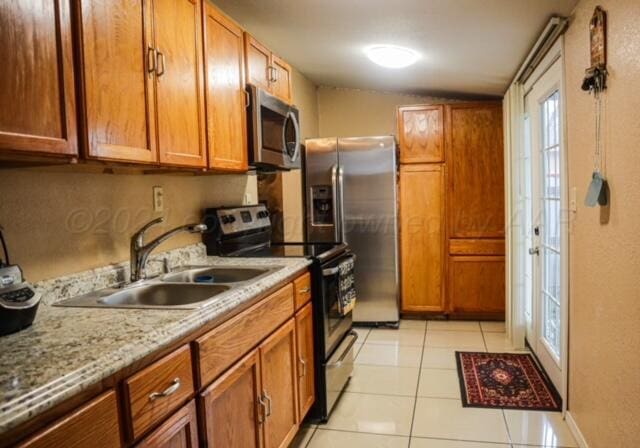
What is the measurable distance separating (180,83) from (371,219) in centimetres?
251

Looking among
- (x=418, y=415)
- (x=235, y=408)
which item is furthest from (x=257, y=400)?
(x=418, y=415)

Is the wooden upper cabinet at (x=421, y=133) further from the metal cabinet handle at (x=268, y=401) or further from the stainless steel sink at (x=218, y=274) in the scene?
the metal cabinet handle at (x=268, y=401)

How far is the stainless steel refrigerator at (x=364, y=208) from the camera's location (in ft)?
13.0

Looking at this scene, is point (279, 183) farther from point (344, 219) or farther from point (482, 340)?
point (482, 340)

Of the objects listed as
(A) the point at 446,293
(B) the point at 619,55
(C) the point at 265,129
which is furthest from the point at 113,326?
(A) the point at 446,293

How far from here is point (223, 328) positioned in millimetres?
1436

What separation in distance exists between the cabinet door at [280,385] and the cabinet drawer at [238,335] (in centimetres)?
7

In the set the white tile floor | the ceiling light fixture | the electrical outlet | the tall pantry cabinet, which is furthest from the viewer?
the tall pantry cabinet

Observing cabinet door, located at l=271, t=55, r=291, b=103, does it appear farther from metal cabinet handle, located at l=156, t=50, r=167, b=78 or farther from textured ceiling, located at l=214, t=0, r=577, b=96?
metal cabinet handle, located at l=156, t=50, r=167, b=78

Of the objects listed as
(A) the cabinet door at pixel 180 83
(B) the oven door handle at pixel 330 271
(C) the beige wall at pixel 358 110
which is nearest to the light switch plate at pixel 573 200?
(B) the oven door handle at pixel 330 271

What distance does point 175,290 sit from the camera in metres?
1.84

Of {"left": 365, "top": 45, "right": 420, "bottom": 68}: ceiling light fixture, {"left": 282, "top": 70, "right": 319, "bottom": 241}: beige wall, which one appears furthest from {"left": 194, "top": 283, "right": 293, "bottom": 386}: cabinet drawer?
{"left": 282, "top": 70, "right": 319, "bottom": 241}: beige wall

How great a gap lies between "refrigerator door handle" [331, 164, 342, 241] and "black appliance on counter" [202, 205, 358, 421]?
3.61ft

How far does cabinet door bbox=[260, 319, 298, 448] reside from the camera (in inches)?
70.1
